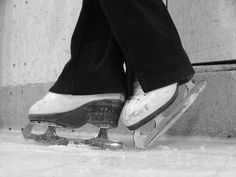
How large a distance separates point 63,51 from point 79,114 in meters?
0.90

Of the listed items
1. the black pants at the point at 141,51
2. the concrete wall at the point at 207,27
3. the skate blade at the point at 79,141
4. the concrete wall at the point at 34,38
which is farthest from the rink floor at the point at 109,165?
the concrete wall at the point at 34,38

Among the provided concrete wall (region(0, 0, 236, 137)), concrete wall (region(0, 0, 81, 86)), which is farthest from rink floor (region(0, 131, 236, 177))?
concrete wall (region(0, 0, 81, 86))

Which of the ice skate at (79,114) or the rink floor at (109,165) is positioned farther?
the ice skate at (79,114)

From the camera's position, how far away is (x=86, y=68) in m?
1.27

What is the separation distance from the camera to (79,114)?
1.30 meters

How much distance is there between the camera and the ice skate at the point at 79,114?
1.25 metres

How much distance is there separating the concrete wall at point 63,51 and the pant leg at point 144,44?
0.39 metres

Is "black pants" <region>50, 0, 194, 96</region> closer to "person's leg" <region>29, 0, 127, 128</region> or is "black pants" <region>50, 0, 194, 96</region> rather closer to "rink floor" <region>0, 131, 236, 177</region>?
"person's leg" <region>29, 0, 127, 128</region>

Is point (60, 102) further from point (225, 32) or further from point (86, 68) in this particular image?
point (225, 32)

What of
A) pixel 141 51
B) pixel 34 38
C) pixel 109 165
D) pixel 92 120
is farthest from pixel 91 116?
pixel 34 38

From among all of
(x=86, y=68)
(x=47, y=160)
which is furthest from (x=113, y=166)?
(x=86, y=68)

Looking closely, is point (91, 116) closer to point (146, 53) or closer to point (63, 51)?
point (146, 53)

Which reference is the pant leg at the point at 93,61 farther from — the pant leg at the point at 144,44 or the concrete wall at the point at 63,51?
the concrete wall at the point at 63,51

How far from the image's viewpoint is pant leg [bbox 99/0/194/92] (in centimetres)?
114
